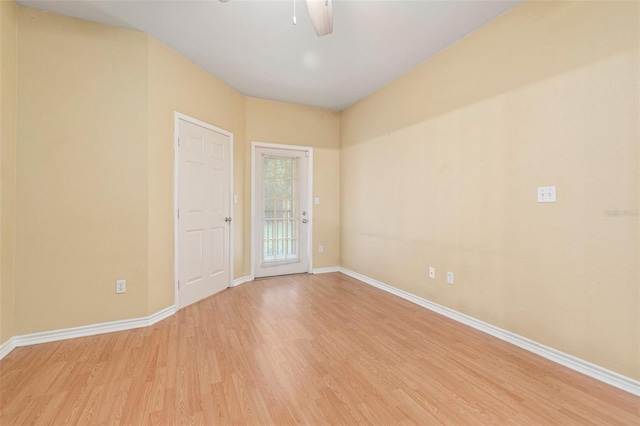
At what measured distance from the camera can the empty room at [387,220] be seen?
1.61 m

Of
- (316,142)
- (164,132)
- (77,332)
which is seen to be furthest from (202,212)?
(316,142)

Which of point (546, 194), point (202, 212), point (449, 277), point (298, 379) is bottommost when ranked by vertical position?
point (298, 379)

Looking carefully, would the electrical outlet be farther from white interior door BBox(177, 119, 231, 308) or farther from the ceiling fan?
white interior door BBox(177, 119, 231, 308)

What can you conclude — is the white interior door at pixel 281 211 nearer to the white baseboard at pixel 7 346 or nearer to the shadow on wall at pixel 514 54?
the shadow on wall at pixel 514 54

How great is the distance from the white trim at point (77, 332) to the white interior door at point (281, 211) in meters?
1.66

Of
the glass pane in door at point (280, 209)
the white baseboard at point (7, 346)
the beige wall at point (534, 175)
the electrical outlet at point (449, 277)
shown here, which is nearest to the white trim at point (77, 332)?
the white baseboard at point (7, 346)

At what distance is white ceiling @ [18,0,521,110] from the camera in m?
2.11

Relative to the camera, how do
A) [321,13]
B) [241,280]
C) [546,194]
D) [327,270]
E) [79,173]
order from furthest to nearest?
1. [327,270]
2. [241,280]
3. [79,173]
4. [546,194]
5. [321,13]

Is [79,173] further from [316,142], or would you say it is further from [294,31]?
[316,142]

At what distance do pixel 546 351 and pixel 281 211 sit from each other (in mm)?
3335

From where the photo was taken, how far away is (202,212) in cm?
318

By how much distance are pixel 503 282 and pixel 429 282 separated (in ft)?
2.55

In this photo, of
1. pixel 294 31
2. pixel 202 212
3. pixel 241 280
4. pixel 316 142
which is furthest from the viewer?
pixel 316 142

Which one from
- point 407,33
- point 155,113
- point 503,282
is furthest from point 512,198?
point 155,113
